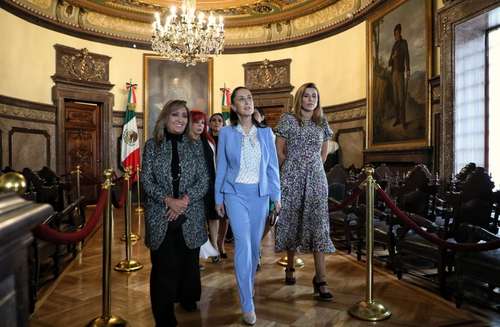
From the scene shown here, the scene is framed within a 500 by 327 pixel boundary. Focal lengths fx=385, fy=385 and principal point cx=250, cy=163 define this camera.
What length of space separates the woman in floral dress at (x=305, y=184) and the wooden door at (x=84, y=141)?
27.8ft

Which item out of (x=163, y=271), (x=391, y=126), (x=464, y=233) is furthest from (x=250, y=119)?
(x=391, y=126)

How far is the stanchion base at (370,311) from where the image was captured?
2814mm

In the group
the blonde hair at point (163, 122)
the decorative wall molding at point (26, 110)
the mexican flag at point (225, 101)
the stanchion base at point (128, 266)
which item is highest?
the mexican flag at point (225, 101)

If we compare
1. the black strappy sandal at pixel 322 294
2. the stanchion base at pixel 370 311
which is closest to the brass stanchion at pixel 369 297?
the stanchion base at pixel 370 311

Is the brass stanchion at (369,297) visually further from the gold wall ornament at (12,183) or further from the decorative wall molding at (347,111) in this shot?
the decorative wall molding at (347,111)

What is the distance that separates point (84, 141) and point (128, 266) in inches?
300

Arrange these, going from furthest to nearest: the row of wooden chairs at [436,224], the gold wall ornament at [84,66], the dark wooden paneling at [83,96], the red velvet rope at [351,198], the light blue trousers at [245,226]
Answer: the gold wall ornament at [84,66] → the dark wooden paneling at [83,96] → the red velvet rope at [351,198] → the row of wooden chairs at [436,224] → the light blue trousers at [245,226]

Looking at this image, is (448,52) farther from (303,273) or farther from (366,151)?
Answer: (303,273)

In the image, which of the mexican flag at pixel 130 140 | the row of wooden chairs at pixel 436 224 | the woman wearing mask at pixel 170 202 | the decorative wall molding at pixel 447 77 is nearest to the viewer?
the woman wearing mask at pixel 170 202

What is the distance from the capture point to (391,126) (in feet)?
27.0

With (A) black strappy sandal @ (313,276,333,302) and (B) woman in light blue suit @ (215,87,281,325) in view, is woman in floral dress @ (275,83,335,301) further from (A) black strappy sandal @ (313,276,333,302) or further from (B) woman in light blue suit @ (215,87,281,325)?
(B) woman in light blue suit @ (215,87,281,325)

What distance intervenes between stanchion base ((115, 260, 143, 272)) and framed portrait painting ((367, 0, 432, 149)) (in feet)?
18.1

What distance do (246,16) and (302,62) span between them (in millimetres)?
2193

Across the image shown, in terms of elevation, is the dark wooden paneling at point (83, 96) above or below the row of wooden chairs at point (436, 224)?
above
